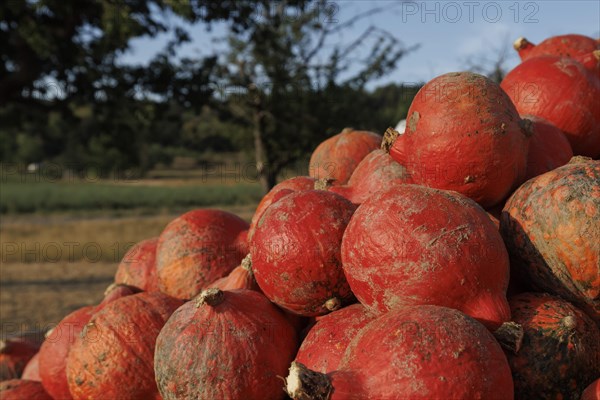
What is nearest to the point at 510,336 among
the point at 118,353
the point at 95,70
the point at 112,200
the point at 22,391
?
the point at 118,353

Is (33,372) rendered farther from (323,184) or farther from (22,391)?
(323,184)

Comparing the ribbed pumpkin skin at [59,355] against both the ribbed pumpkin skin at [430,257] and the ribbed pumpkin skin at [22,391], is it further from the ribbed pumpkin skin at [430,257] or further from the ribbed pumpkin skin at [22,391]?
the ribbed pumpkin skin at [430,257]

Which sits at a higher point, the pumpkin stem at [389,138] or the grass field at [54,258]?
the pumpkin stem at [389,138]

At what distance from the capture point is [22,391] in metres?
2.84

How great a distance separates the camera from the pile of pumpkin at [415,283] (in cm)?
158

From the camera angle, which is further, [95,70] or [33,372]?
[95,70]

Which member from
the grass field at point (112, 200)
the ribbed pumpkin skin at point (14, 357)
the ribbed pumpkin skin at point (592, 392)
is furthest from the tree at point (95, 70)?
the grass field at point (112, 200)

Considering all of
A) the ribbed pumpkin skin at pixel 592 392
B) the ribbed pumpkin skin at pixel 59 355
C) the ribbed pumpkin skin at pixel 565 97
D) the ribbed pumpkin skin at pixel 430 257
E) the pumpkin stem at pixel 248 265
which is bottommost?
A: the ribbed pumpkin skin at pixel 59 355

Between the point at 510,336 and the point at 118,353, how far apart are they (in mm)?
1528

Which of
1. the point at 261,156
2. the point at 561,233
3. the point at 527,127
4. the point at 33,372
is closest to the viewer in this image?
the point at 561,233

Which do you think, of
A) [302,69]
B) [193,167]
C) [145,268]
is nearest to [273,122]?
[302,69]

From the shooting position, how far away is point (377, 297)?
1.82m

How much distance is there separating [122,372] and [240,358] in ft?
2.10

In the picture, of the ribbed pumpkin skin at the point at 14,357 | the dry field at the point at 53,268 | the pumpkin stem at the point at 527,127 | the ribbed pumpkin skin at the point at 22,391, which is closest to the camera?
the pumpkin stem at the point at 527,127
